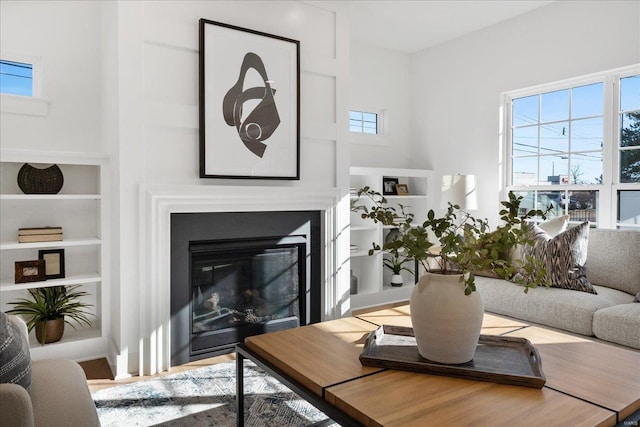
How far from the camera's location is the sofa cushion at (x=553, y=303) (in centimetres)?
262

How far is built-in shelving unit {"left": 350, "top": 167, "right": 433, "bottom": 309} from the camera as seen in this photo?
4332 mm

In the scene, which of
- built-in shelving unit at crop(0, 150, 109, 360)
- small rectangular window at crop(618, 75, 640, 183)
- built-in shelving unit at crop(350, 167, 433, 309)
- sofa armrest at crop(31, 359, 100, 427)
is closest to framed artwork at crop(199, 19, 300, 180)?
built-in shelving unit at crop(0, 150, 109, 360)

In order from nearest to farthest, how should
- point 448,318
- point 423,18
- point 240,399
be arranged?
point 448,318, point 240,399, point 423,18

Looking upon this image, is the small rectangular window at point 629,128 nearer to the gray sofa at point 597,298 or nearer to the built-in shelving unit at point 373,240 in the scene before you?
the gray sofa at point 597,298

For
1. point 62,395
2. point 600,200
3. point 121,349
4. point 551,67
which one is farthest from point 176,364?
point 551,67

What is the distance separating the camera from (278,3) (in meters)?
3.27

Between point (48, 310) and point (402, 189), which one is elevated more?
point (402, 189)

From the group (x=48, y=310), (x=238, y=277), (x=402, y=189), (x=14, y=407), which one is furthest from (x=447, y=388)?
(x=402, y=189)

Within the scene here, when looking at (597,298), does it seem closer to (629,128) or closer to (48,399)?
(629,128)

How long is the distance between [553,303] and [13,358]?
2767 millimetres

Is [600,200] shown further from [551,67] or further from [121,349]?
[121,349]

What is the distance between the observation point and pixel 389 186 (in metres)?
4.74

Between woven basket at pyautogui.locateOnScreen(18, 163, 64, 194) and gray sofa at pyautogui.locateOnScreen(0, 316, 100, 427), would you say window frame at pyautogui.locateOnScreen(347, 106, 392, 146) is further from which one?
gray sofa at pyautogui.locateOnScreen(0, 316, 100, 427)

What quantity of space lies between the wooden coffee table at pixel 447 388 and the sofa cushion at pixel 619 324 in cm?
92
